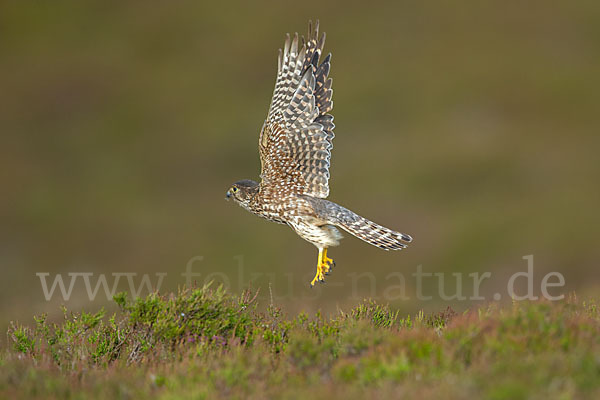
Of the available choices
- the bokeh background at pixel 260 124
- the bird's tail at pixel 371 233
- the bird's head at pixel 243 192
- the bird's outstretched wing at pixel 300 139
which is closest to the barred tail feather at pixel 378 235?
the bird's tail at pixel 371 233

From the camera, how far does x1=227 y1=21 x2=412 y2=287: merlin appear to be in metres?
10.1

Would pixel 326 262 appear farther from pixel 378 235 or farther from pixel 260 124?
pixel 260 124

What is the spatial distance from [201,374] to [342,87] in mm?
39508

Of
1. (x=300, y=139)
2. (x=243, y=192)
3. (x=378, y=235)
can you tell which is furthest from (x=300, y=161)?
(x=378, y=235)

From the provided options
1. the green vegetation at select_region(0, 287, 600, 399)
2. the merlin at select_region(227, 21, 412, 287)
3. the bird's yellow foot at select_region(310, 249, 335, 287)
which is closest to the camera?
the green vegetation at select_region(0, 287, 600, 399)

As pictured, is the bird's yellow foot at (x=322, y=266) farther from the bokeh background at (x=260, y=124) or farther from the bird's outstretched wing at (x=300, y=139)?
the bokeh background at (x=260, y=124)

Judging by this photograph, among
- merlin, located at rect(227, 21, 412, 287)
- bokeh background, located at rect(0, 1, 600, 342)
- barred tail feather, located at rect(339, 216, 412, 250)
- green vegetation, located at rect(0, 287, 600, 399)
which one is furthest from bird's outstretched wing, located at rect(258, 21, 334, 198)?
bokeh background, located at rect(0, 1, 600, 342)

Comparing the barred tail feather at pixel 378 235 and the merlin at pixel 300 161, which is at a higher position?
the merlin at pixel 300 161

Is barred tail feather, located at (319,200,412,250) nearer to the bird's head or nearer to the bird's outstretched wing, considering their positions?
the bird's outstretched wing

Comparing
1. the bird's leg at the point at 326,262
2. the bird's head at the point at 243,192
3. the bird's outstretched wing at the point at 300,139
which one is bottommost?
the bird's leg at the point at 326,262

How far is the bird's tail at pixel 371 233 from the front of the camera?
31.8 feet

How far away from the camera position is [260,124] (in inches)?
1635

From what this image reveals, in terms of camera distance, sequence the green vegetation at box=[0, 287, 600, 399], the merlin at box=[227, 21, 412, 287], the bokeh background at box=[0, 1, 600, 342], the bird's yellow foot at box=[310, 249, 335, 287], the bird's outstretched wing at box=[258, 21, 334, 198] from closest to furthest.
Answer: the green vegetation at box=[0, 287, 600, 399] < the bird's yellow foot at box=[310, 249, 335, 287] < the merlin at box=[227, 21, 412, 287] < the bird's outstretched wing at box=[258, 21, 334, 198] < the bokeh background at box=[0, 1, 600, 342]

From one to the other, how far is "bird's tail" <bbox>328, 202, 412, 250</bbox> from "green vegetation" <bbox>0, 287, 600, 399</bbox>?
1.41 meters
